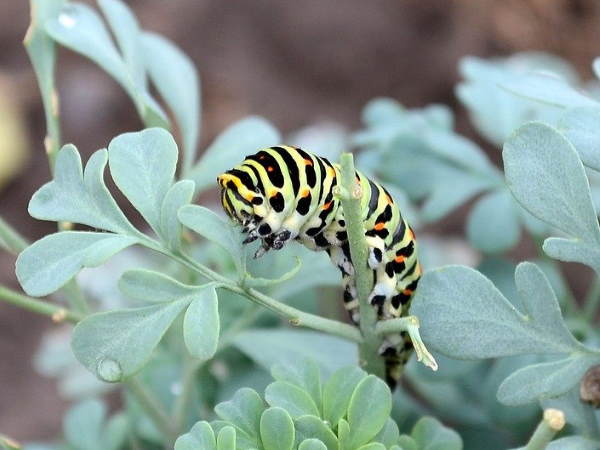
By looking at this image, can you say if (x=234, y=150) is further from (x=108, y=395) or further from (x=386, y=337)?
(x=108, y=395)

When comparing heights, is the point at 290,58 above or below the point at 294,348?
below

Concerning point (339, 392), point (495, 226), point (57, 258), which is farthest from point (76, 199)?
point (495, 226)

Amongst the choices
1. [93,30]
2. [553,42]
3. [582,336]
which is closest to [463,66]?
[582,336]

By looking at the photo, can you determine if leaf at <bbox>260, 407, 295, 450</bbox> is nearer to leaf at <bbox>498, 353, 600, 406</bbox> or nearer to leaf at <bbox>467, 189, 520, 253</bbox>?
leaf at <bbox>498, 353, 600, 406</bbox>

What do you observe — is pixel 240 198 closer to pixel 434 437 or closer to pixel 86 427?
pixel 434 437

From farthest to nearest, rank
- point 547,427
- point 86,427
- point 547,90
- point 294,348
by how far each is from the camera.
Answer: point 86,427, point 294,348, point 547,90, point 547,427

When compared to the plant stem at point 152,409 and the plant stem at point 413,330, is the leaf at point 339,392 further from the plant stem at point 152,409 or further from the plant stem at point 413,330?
the plant stem at point 152,409

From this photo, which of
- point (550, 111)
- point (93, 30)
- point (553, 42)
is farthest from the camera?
point (553, 42)
